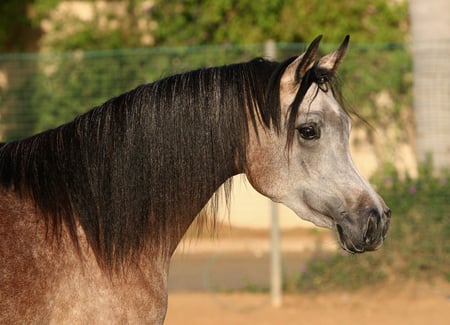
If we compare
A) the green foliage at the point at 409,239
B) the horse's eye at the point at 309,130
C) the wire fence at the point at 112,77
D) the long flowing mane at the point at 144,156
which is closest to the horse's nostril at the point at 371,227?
the horse's eye at the point at 309,130

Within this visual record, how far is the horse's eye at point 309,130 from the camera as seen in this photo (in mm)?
3242

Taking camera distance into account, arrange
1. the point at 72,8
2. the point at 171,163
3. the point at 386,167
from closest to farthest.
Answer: the point at 171,163, the point at 386,167, the point at 72,8

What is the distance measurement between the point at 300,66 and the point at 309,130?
10.4 inches

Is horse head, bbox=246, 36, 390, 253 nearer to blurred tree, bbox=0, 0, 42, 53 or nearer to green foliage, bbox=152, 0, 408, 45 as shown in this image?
green foliage, bbox=152, 0, 408, 45

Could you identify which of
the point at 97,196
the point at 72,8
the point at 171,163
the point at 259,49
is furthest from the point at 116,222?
the point at 72,8

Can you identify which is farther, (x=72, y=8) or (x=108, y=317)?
(x=72, y=8)

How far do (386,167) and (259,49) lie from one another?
64.5 inches

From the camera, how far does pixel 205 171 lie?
3.28 meters

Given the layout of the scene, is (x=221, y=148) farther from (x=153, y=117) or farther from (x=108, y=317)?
(x=108, y=317)

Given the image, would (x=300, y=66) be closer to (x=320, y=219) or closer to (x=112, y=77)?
(x=320, y=219)

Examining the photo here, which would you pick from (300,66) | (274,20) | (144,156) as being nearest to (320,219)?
(300,66)

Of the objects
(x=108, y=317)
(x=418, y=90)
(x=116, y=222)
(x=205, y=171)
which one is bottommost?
(x=108, y=317)

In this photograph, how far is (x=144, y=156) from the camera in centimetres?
323

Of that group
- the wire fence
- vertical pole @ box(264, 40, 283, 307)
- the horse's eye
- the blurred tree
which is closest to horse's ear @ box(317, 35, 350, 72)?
the horse's eye
